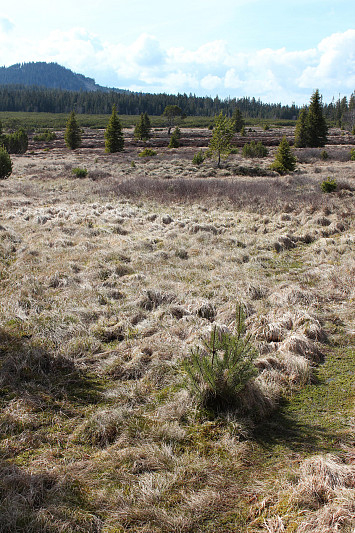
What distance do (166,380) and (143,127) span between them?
58.5 m

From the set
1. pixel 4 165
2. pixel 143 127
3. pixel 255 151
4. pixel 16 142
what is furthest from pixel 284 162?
pixel 16 142

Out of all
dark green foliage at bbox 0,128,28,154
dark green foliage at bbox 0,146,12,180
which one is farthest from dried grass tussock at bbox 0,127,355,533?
dark green foliage at bbox 0,128,28,154

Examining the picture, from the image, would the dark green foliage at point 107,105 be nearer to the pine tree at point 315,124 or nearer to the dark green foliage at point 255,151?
the pine tree at point 315,124

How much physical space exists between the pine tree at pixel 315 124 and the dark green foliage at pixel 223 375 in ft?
155

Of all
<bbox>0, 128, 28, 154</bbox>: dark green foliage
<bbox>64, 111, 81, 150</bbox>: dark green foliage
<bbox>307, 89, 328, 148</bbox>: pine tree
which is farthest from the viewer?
<bbox>64, 111, 81, 150</bbox>: dark green foliage

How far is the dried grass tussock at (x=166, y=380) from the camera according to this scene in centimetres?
254

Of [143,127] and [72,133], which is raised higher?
[143,127]

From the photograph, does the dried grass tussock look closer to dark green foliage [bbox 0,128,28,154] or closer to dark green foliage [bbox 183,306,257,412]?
dark green foliage [bbox 183,306,257,412]

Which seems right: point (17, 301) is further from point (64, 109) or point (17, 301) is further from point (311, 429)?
point (64, 109)

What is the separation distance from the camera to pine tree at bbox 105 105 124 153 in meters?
44.3

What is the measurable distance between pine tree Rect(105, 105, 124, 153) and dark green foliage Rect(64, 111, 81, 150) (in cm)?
798

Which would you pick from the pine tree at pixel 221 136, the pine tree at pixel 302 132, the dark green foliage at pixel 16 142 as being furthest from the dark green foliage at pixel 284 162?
the dark green foliage at pixel 16 142

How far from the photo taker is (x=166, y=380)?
4172 millimetres

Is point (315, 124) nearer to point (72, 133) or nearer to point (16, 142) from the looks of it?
point (72, 133)
